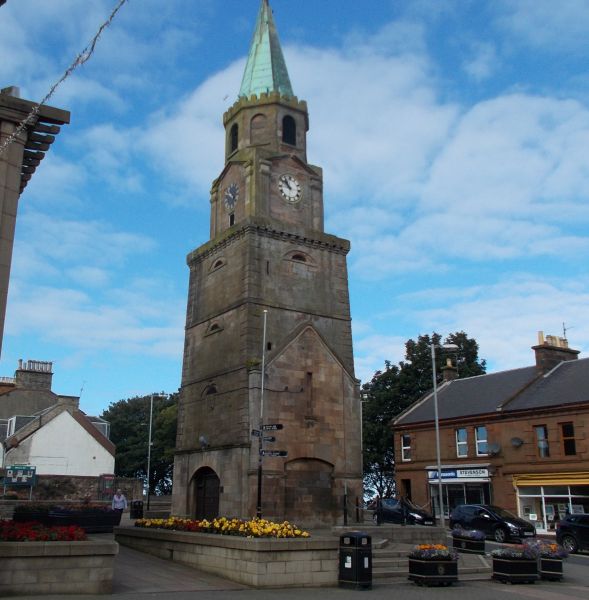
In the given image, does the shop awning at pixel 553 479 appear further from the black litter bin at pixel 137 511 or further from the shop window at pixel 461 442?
the black litter bin at pixel 137 511

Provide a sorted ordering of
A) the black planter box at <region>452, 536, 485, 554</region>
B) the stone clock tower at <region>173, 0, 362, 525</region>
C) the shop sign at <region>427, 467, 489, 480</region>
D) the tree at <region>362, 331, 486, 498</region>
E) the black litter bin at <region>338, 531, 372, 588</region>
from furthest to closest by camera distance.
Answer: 1. the tree at <region>362, 331, 486, 498</region>
2. the shop sign at <region>427, 467, 489, 480</region>
3. the stone clock tower at <region>173, 0, 362, 525</region>
4. the black planter box at <region>452, 536, 485, 554</region>
5. the black litter bin at <region>338, 531, 372, 588</region>

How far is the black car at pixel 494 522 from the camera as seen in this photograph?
28562 mm

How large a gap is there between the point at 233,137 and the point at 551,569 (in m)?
27.8

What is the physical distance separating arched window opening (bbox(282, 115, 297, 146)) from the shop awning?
23.6 metres

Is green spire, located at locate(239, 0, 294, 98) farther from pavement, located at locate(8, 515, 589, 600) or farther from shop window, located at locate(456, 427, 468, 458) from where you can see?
pavement, located at locate(8, 515, 589, 600)

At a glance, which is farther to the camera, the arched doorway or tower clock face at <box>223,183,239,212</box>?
tower clock face at <box>223,183,239,212</box>

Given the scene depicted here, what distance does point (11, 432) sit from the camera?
48406 millimetres

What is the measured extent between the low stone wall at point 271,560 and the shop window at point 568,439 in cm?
2458

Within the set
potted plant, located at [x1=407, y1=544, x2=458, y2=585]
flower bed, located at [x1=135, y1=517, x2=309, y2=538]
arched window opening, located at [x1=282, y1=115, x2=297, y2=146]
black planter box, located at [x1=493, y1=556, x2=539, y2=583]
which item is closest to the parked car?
black planter box, located at [x1=493, y1=556, x2=539, y2=583]

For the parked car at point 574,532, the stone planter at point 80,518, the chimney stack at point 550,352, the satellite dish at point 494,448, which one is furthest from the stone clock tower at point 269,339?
the chimney stack at point 550,352

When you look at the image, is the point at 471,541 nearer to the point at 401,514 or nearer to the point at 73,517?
the point at 401,514

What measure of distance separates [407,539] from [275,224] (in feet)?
53.1

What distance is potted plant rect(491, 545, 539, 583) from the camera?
18797 millimetres

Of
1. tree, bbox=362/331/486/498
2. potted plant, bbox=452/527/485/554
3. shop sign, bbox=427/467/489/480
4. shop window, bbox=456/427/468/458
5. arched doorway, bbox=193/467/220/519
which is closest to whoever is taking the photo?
potted plant, bbox=452/527/485/554
